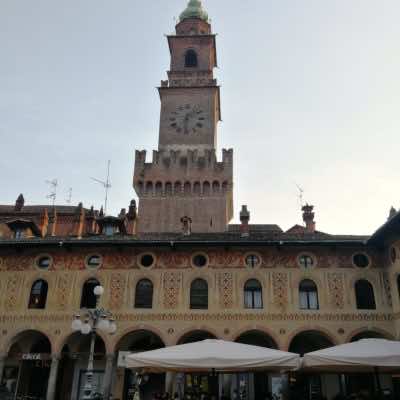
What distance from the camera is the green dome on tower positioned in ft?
163

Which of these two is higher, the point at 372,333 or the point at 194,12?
the point at 194,12

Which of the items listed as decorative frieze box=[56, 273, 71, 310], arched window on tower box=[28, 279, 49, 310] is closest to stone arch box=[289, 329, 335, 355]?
decorative frieze box=[56, 273, 71, 310]

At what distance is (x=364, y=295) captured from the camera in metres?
20.8

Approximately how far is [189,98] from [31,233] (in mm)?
22675

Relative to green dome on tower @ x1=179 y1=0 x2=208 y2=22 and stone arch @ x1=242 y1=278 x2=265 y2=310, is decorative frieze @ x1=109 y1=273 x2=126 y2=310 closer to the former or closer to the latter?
stone arch @ x1=242 y1=278 x2=265 y2=310

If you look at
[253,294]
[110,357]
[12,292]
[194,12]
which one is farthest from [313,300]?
[194,12]

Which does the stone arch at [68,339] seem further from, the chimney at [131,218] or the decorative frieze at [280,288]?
the chimney at [131,218]

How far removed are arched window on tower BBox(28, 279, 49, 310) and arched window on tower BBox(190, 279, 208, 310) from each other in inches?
290

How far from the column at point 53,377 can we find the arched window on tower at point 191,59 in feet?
111

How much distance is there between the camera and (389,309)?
66.4 ft

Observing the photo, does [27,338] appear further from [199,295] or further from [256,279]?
[256,279]

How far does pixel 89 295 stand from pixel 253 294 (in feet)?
26.5

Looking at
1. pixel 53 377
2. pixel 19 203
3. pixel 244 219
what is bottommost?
pixel 53 377

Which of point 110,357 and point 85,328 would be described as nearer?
point 85,328
